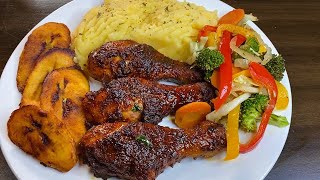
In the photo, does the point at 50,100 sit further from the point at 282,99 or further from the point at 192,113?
the point at 282,99

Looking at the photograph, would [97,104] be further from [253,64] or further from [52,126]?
[253,64]

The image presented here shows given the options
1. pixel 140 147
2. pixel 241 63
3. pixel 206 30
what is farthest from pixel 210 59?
pixel 140 147

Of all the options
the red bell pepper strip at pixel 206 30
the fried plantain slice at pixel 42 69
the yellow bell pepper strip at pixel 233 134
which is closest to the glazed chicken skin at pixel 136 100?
the yellow bell pepper strip at pixel 233 134

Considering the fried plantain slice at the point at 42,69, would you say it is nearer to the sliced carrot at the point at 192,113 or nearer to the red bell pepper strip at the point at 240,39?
the sliced carrot at the point at 192,113

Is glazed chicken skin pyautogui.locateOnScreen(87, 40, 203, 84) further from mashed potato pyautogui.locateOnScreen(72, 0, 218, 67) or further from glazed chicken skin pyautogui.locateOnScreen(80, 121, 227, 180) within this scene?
glazed chicken skin pyautogui.locateOnScreen(80, 121, 227, 180)

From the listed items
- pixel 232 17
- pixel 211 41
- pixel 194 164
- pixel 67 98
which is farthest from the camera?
pixel 232 17

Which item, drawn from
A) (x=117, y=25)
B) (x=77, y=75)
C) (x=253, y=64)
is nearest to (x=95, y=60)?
(x=77, y=75)
